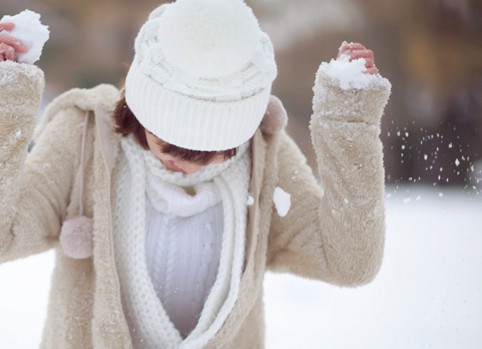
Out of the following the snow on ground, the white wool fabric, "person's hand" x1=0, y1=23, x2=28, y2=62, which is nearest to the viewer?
"person's hand" x1=0, y1=23, x2=28, y2=62

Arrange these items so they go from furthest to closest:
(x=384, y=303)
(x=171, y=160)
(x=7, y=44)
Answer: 1. (x=384, y=303)
2. (x=171, y=160)
3. (x=7, y=44)

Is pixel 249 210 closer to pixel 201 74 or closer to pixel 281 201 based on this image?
pixel 281 201

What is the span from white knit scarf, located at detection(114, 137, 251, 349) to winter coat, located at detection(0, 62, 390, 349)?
2 cm

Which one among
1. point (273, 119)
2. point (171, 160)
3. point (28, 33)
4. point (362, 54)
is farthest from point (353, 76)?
point (28, 33)

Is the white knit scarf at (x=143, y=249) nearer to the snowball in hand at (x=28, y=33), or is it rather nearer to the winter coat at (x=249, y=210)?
the winter coat at (x=249, y=210)

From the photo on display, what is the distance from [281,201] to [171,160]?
0.52 ft

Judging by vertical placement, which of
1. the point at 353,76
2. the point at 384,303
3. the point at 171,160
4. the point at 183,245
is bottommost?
the point at 384,303

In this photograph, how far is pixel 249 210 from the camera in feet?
3.02

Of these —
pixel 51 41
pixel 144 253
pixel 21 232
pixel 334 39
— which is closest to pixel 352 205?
pixel 144 253

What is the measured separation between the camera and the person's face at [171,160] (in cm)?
88

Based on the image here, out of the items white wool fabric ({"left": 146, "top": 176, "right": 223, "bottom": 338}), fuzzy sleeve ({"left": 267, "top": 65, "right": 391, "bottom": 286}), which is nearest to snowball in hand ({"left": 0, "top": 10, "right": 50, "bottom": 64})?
white wool fabric ({"left": 146, "top": 176, "right": 223, "bottom": 338})

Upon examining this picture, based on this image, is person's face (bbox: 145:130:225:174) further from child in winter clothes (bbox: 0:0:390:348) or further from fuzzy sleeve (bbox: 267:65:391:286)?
fuzzy sleeve (bbox: 267:65:391:286)

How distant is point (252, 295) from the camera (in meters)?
0.91

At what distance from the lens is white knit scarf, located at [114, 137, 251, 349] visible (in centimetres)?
88
